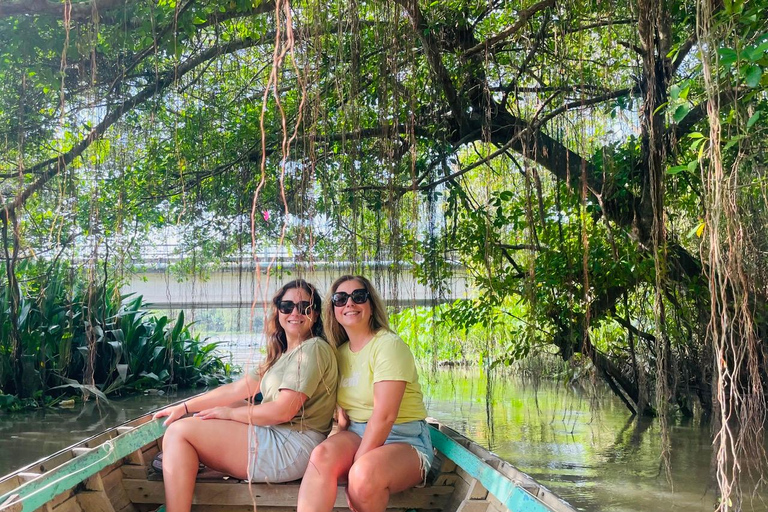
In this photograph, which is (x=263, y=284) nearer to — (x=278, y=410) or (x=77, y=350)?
(x=278, y=410)

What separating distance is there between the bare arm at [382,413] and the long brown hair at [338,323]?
303 millimetres

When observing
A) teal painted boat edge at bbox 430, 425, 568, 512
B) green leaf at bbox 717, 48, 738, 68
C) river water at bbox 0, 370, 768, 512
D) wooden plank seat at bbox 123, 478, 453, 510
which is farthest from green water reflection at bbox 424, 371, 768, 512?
green leaf at bbox 717, 48, 738, 68

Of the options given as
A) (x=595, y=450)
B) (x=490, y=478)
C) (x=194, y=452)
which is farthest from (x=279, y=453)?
(x=595, y=450)

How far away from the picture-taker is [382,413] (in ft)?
7.94

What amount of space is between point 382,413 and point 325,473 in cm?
27

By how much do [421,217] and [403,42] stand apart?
5.86 ft

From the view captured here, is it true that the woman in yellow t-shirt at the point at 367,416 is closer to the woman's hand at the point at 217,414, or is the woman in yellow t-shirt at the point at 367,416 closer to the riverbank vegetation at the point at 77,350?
the woman's hand at the point at 217,414

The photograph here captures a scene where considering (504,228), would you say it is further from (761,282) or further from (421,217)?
(761,282)

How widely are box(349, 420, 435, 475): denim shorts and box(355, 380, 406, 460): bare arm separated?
0.46 ft

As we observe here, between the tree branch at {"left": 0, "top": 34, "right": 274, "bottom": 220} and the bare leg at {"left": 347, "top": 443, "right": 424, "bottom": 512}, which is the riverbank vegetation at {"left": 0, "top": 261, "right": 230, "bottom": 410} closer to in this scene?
the tree branch at {"left": 0, "top": 34, "right": 274, "bottom": 220}

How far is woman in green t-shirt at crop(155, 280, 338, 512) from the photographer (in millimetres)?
2535

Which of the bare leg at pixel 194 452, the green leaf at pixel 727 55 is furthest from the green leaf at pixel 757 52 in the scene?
the bare leg at pixel 194 452

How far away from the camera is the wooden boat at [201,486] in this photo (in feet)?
7.41

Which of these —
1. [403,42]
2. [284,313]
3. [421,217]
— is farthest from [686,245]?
[284,313]
